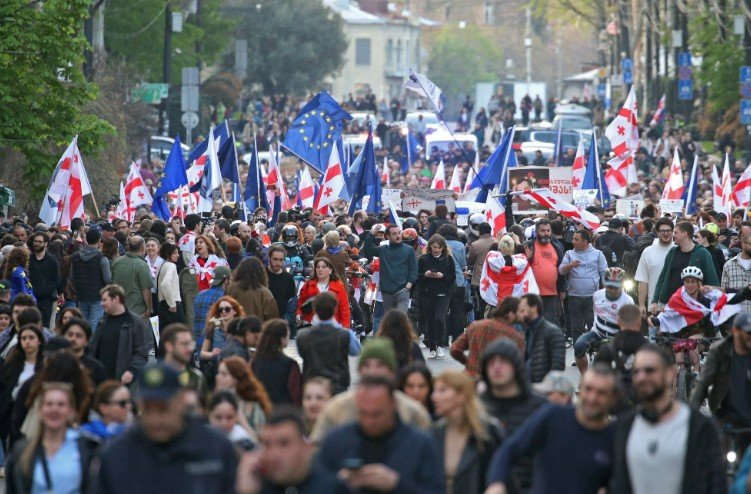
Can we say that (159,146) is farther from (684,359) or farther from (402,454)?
(402,454)

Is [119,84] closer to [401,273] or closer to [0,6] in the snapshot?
[0,6]

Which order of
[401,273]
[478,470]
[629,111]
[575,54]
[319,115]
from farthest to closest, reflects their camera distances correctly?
1. [575,54]
2. [629,111]
3. [319,115]
4. [401,273]
5. [478,470]

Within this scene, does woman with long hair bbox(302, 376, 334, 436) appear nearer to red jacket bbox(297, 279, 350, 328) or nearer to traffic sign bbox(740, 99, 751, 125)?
red jacket bbox(297, 279, 350, 328)

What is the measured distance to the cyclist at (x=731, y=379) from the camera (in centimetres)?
1058

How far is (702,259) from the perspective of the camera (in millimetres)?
15953

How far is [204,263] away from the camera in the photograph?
1767 centimetres

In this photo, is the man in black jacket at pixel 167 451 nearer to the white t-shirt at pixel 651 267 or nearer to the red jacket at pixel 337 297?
the red jacket at pixel 337 297

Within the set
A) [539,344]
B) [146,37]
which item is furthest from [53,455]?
[146,37]

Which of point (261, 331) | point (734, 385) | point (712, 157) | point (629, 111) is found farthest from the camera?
point (712, 157)

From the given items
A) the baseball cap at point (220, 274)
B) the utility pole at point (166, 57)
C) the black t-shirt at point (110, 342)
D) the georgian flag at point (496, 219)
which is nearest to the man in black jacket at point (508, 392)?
the black t-shirt at point (110, 342)

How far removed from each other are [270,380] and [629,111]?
20.6 m

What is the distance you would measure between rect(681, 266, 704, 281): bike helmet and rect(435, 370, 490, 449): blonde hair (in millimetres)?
6697

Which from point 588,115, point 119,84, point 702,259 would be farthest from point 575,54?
point 702,259

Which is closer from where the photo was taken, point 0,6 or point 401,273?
point 401,273
